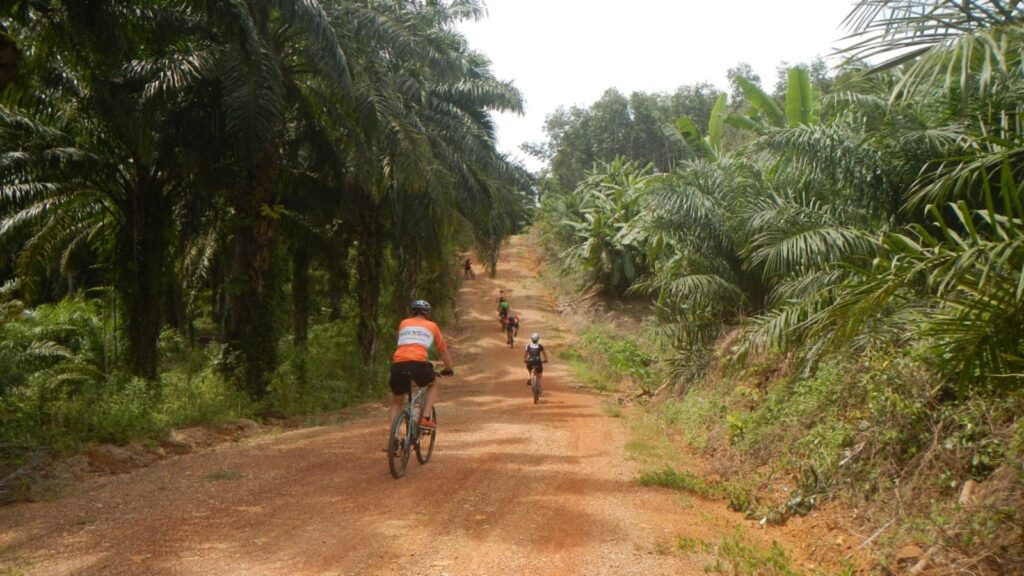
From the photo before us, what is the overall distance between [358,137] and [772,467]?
10.8m

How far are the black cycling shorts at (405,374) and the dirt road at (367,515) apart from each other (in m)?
0.90

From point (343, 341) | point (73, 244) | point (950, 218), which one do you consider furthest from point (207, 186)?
point (950, 218)

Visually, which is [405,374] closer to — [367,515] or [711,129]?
[367,515]

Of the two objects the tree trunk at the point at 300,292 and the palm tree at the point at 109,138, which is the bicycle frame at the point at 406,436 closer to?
the palm tree at the point at 109,138

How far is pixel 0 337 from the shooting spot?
50.6 feet

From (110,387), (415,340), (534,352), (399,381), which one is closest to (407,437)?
(399,381)

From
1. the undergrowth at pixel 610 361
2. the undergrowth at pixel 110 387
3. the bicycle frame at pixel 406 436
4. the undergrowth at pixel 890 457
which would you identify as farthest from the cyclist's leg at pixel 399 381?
the undergrowth at pixel 610 361

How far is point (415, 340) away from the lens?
8430 millimetres

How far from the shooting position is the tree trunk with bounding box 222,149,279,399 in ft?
46.4

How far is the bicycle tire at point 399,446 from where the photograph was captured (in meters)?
7.76

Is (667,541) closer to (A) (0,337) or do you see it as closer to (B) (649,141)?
(A) (0,337)

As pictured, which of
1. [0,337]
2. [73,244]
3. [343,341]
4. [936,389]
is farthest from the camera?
[343,341]

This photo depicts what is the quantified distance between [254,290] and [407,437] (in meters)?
7.41

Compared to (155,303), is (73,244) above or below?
above
